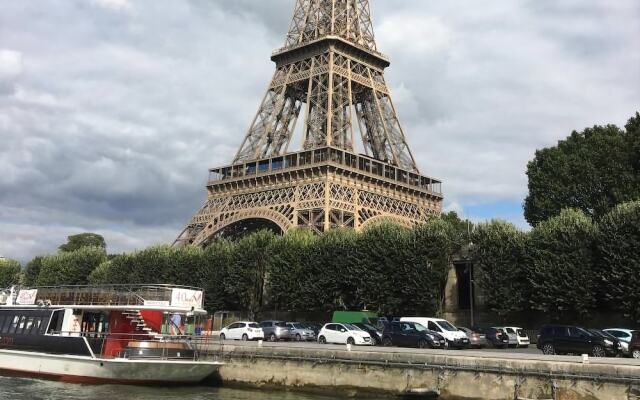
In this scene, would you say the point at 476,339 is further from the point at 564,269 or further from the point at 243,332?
the point at 243,332

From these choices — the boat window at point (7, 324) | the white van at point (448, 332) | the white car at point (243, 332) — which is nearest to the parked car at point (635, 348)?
the white van at point (448, 332)

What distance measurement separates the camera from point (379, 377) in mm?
24328

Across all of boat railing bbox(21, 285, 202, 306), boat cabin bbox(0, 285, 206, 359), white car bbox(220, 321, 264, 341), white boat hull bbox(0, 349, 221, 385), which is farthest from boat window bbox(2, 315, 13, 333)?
white car bbox(220, 321, 264, 341)

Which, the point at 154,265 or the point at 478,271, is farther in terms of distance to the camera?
the point at 154,265

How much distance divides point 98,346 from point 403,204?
4815cm

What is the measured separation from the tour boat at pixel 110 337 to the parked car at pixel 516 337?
18.4 m

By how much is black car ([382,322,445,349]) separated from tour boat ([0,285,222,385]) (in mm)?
9746

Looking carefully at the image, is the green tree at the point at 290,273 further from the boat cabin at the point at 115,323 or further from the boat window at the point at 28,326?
the boat window at the point at 28,326

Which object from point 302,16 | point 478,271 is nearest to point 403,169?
point 302,16

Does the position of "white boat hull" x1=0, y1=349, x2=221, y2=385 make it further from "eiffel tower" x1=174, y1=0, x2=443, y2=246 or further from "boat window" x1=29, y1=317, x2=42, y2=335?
"eiffel tower" x1=174, y1=0, x2=443, y2=246

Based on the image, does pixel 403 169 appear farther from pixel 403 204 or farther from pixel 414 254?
pixel 414 254

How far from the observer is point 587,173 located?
54.0m

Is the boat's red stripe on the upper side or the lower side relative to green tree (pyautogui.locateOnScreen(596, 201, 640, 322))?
lower

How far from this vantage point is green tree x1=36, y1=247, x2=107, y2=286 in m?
68.3
